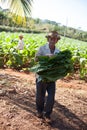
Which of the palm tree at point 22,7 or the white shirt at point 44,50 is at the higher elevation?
the palm tree at point 22,7

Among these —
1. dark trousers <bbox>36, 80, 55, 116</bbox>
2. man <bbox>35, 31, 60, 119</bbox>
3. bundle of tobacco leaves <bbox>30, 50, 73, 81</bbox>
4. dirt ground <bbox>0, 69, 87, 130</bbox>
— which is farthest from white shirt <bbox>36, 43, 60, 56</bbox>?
dirt ground <bbox>0, 69, 87, 130</bbox>

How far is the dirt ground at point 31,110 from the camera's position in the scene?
553 centimetres

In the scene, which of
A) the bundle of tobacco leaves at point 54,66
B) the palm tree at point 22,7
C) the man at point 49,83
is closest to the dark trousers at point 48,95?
the man at point 49,83

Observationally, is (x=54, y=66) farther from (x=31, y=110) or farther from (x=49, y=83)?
(x=31, y=110)

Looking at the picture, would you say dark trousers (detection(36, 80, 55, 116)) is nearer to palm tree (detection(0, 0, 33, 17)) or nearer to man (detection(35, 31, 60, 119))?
man (detection(35, 31, 60, 119))

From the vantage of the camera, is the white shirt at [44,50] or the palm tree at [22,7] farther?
the palm tree at [22,7]

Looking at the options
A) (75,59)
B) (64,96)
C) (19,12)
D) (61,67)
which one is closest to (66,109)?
(64,96)

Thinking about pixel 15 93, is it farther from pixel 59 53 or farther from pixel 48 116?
pixel 59 53

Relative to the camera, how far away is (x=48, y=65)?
5332 mm

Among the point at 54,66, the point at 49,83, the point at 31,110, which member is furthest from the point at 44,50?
the point at 31,110

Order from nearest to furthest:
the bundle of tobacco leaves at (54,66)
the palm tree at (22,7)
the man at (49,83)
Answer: the bundle of tobacco leaves at (54,66) < the man at (49,83) < the palm tree at (22,7)

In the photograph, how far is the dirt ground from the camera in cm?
553

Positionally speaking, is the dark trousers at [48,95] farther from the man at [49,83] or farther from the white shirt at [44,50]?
the white shirt at [44,50]

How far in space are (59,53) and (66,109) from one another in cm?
166
